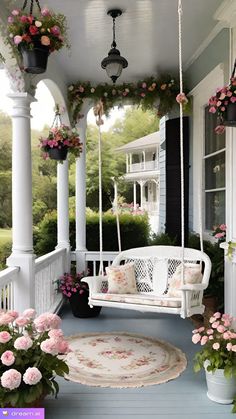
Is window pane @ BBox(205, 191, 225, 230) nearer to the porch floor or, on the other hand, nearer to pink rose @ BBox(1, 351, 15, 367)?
the porch floor

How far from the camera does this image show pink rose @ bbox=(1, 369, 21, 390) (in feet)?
7.23

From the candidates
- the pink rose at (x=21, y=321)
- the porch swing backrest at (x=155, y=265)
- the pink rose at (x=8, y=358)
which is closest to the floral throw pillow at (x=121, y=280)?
the porch swing backrest at (x=155, y=265)

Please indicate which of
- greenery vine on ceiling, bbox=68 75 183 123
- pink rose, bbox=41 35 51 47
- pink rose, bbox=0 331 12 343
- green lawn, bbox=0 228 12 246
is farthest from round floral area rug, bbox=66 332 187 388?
green lawn, bbox=0 228 12 246

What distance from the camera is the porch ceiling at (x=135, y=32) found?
12.0 ft

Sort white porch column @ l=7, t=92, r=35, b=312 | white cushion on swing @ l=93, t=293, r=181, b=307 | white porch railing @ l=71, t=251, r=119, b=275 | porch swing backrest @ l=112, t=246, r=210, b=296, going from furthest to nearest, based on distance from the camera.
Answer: white porch railing @ l=71, t=251, r=119, b=275, porch swing backrest @ l=112, t=246, r=210, b=296, white porch column @ l=7, t=92, r=35, b=312, white cushion on swing @ l=93, t=293, r=181, b=307

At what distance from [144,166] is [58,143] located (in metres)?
10.2

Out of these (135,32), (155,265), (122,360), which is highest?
(135,32)

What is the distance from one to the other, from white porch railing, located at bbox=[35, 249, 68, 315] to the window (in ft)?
6.40

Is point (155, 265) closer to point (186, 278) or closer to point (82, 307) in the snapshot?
point (186, 278)

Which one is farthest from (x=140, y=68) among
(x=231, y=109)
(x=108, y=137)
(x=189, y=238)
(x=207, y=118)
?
(x=108, y=137)

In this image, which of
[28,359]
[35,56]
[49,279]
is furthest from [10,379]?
[49,279]

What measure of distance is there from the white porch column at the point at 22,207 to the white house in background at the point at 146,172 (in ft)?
30.4

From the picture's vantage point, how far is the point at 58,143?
4.82 metres

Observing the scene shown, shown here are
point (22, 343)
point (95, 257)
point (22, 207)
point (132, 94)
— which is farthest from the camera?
point (95, 257)
